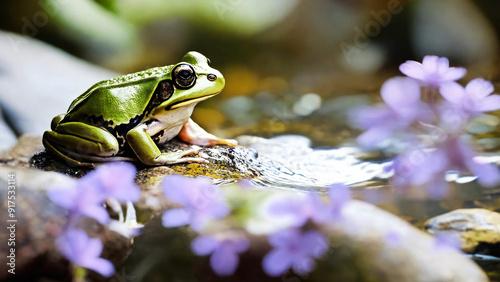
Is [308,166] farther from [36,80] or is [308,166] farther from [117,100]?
[36,80]

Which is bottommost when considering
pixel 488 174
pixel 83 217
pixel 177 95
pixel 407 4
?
pixel 83 217

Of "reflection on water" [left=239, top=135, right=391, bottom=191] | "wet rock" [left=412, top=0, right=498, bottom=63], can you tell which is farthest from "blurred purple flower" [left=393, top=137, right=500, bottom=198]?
"wet rock" [left=412, top=0, right=498, bottom=63]

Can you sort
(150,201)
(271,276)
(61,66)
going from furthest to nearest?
(61,66)
(150,201)
(271,276)

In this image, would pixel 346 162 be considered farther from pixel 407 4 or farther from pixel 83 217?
pixel 407 4

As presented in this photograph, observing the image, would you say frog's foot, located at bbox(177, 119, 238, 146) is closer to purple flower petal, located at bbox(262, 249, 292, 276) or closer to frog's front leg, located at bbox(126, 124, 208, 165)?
frog's front leg, located at bbox(126, 124, 208, 165)

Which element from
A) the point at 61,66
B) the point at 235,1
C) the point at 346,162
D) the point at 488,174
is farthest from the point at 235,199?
the point at 235,1

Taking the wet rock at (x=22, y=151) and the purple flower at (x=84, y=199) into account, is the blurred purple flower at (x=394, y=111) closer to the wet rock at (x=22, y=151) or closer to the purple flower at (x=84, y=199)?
the purple flower at (x=84, y=199)

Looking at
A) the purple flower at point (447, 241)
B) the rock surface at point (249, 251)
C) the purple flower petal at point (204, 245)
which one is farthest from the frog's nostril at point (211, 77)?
the purple flower at point (447, 241)
